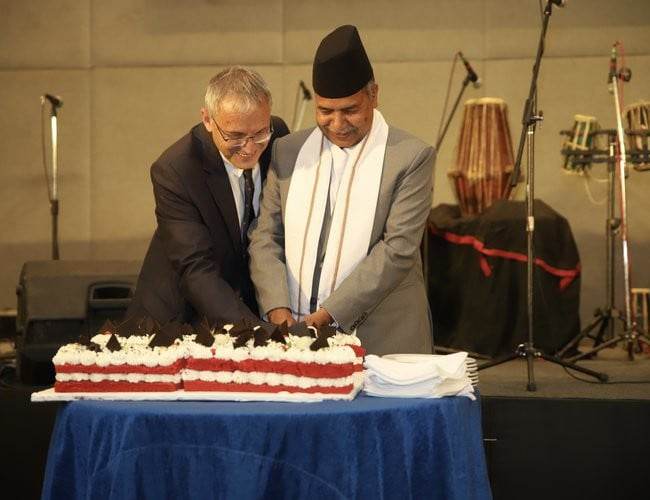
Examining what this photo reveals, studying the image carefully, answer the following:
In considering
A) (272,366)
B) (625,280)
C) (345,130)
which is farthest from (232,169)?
(625,280)

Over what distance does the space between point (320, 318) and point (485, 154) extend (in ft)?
10.6

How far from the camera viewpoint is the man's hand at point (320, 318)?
2681mm

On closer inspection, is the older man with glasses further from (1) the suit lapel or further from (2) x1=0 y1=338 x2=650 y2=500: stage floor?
(2) x1=0 y1=338 x2=650 y2=500: stage floor

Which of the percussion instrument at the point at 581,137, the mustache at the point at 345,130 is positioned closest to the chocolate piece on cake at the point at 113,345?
the mustache at the point at 345,130

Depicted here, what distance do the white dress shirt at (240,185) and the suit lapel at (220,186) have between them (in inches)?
0.8

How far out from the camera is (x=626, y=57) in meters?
6.48

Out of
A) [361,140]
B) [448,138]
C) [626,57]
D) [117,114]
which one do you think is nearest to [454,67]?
[448,138]

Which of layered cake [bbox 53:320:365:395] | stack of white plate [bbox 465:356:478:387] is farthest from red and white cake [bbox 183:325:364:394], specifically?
stack of white plate [bbox 465:356:478:387]

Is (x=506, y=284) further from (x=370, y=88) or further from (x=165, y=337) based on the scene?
(x=165, y=337)

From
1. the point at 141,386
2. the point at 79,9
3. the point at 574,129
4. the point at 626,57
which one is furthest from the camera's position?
the point at 79,9

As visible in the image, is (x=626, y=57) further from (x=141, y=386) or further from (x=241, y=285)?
(x=141, y=386)

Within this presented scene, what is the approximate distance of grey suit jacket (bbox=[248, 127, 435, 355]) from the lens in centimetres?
273

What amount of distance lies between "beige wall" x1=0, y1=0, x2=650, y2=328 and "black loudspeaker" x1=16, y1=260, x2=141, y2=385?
251 cm

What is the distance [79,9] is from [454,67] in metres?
2.39
